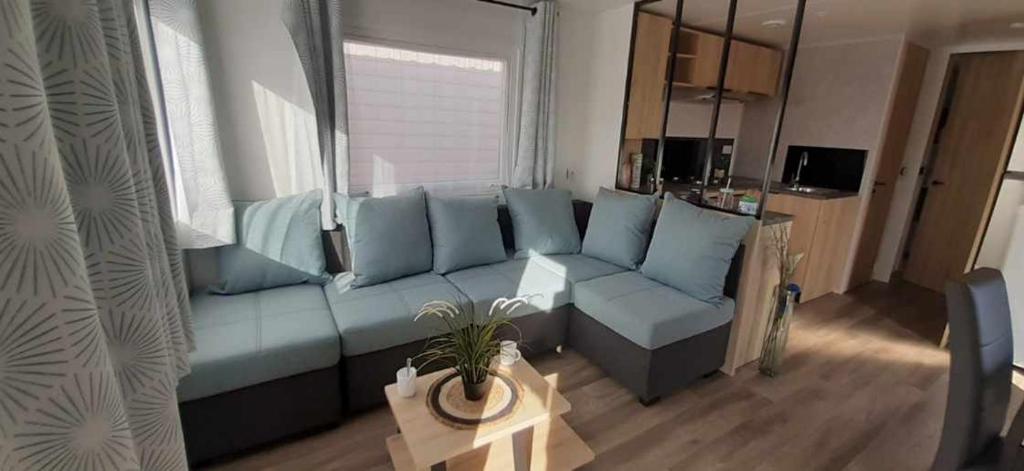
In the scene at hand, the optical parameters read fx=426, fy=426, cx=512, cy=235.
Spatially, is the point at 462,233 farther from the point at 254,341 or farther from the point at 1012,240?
the point at 1012,240

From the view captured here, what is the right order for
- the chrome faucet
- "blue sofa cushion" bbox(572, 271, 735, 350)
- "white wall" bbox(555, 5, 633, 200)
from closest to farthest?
"blue sofa cushion" bbox(572, 271, 735, 350) → "white wall" bbox(555, 5, 633, 200) → the chrome faucet

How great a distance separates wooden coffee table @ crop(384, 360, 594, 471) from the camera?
4.54 ft

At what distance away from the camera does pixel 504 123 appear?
3238 mm

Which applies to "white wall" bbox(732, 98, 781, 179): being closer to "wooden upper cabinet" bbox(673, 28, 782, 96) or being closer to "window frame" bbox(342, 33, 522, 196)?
"wooden upper cabinet" bbox(673, 28, 782, 96)

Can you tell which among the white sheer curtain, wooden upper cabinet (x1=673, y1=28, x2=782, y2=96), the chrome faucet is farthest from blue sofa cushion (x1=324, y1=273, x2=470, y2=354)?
the chrome faucet

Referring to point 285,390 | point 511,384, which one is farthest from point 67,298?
point 285,390

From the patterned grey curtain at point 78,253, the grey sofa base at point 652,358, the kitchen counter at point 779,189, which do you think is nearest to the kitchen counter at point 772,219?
the grey sofa base at point 652,358

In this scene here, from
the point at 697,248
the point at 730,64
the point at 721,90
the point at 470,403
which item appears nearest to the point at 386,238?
the point at 470,403

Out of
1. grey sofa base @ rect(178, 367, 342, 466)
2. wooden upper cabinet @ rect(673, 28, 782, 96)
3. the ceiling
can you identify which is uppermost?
the ceiling

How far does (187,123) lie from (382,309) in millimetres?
1283

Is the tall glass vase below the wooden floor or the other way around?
the other way around

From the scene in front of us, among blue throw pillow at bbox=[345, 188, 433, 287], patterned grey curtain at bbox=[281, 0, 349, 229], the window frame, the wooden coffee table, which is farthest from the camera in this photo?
the window frame

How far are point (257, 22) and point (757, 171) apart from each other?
4507 mm

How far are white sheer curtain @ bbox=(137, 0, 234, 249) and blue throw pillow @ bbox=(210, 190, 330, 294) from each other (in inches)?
3.2
